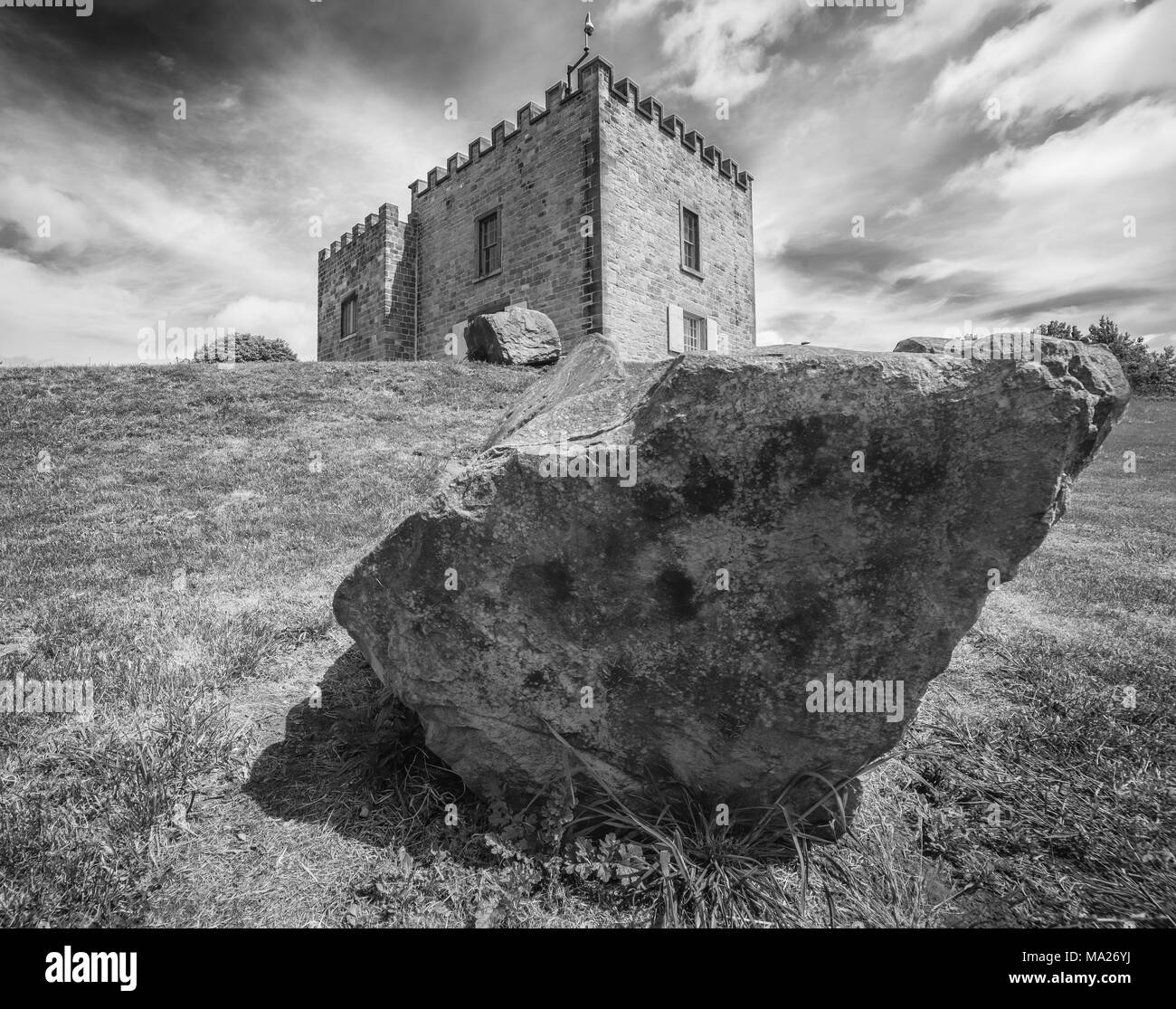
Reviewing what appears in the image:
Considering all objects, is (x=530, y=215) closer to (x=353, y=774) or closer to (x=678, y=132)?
(x=678, y=132)

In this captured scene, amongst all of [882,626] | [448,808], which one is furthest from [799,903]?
[448,808]

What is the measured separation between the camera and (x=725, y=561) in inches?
91.7

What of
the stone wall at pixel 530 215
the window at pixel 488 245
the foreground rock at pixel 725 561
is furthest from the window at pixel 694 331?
the foreground rock at pixel 725 561

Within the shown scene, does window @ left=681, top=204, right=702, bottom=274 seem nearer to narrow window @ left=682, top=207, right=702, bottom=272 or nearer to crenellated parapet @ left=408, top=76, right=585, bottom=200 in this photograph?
narrow window @ left=682, top=207, right=702, bottom=272

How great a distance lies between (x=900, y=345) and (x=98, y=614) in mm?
5496

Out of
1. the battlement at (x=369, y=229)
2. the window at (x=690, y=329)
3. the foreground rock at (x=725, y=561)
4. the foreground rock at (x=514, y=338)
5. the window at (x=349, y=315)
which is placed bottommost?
the foreground rock at (x=725, y=561)

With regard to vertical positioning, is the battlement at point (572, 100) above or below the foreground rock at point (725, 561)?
above

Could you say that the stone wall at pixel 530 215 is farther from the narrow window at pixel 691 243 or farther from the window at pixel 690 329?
the narrow window at pixel 691 243

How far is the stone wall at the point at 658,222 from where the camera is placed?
16.7 meters

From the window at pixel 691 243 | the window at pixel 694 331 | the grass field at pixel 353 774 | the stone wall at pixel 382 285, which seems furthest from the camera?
the stone wall at pixel 382 285

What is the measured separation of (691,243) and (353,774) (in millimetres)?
20076

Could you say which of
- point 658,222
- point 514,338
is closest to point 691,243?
point 658,222

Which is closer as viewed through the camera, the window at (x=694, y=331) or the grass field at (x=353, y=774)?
the grass field at (x=353, y=774)

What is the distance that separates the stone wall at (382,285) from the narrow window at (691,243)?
33.7 feet
